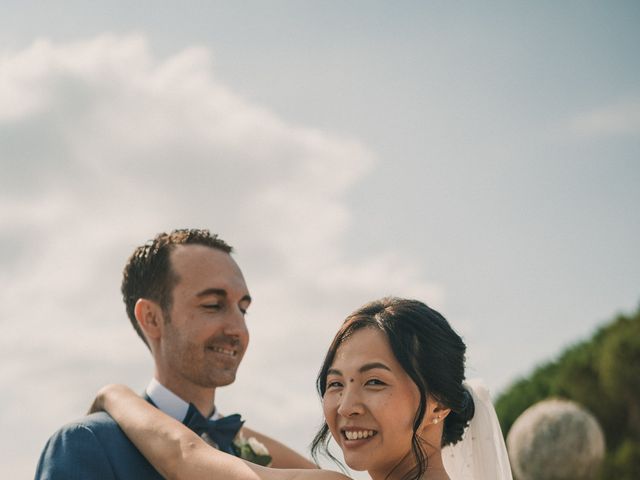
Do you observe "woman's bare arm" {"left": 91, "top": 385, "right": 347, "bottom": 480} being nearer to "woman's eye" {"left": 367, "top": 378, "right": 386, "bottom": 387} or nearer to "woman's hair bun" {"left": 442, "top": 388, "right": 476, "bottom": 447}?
"woman's eye" {"left": 367, "top": 378, "right": 386, "bottom": 387}

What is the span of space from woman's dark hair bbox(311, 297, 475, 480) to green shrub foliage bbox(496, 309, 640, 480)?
14.5 m

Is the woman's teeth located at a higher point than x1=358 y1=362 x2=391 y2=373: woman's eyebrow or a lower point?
lower

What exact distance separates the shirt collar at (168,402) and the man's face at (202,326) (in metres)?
0.06

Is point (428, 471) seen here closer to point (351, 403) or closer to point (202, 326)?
point (351, 403)

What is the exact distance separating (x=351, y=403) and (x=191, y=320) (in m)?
1.70

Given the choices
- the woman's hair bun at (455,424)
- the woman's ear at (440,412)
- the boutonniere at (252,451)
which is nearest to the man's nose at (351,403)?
the woman's ear at (440,412)

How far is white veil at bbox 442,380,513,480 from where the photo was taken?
4.20m

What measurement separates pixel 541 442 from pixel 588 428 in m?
0.96

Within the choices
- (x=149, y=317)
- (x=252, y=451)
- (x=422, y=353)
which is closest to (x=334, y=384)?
(x=422, y=353)

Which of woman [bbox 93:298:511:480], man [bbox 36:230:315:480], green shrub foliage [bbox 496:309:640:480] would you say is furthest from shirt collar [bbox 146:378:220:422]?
green shrub foliage [bbox 496:309:640:480]

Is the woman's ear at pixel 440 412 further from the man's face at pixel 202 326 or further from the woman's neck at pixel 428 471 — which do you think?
the man's face at pixel 202 326

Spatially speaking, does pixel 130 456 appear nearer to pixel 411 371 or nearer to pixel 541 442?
pixel 411 371

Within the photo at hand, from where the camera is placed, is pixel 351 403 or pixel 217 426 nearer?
pixel 351 403

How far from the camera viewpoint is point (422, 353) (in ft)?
12.1
